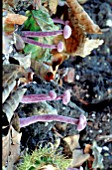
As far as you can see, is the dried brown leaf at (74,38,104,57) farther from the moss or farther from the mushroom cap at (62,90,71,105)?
the moss

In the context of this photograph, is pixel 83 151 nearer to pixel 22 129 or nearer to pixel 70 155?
pixel 70 155

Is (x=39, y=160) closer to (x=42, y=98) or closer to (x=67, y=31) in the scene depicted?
(x=42, y=98)

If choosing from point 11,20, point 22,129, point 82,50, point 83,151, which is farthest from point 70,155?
point 11,20

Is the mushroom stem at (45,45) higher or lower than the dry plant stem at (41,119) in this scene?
higher

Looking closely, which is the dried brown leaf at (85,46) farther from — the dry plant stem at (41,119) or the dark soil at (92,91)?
the dry plant stem at (41,119)

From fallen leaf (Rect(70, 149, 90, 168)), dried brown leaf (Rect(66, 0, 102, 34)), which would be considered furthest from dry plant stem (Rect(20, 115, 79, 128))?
dried brown leaf (Rect(66, 0, 102, 34))

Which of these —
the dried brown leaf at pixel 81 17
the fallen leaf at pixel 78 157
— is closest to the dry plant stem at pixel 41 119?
the fallen leaf at pixel 78 157
